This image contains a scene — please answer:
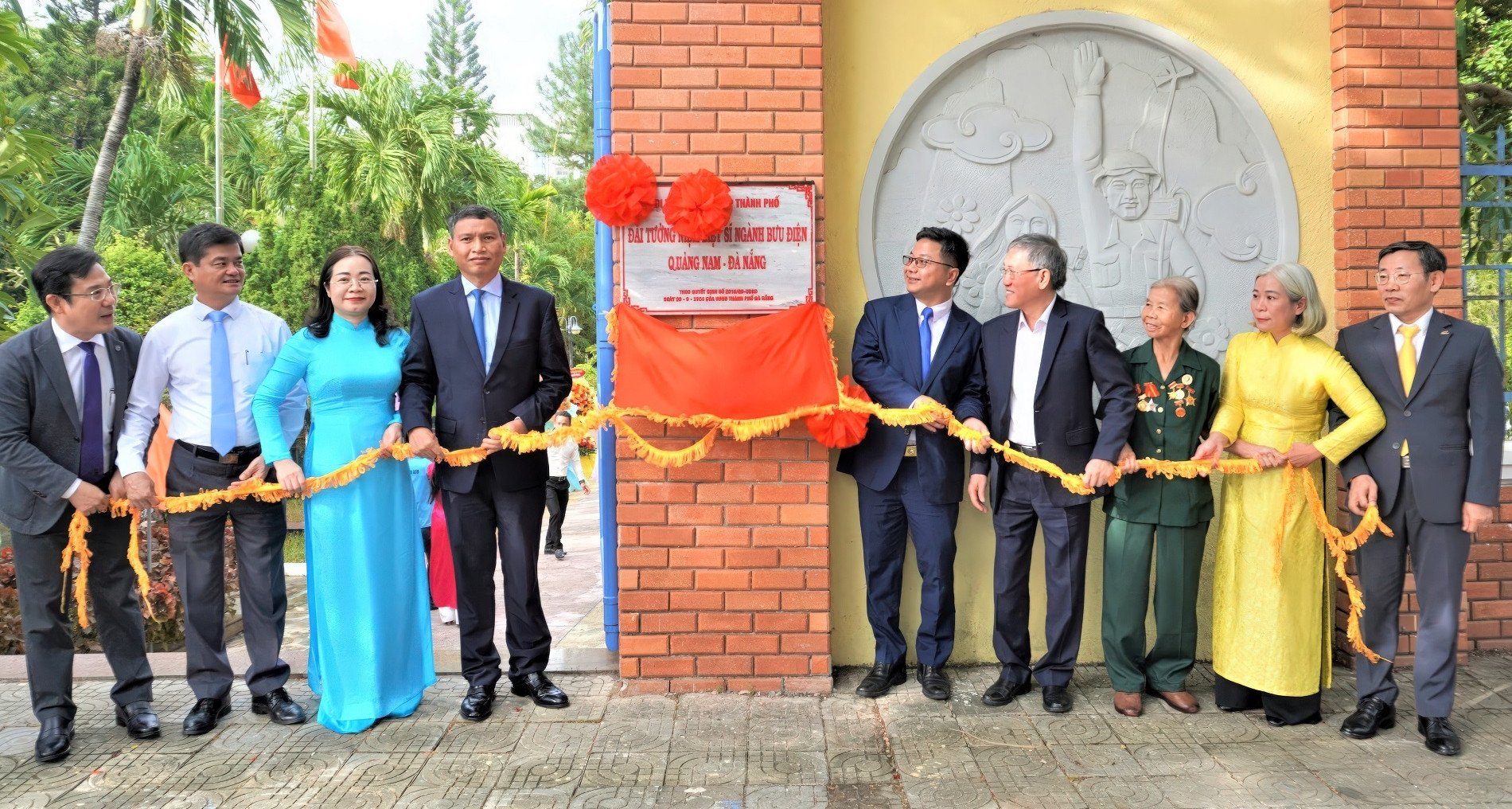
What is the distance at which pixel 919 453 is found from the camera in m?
4.59

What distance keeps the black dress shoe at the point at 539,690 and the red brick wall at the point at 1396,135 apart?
153 inches

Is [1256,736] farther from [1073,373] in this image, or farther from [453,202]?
[453,202]

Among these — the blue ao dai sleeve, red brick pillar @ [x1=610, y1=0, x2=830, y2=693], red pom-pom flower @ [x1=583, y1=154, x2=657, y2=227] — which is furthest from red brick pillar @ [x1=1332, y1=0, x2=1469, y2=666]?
the blue ao dai sleeve

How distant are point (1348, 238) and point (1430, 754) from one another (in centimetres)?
234

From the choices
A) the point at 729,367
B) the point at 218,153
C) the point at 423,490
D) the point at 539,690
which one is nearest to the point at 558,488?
the point at 423,490

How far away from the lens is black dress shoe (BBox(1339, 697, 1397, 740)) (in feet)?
13.4

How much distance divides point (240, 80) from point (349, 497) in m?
18.2

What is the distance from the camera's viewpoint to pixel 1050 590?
4559 mm

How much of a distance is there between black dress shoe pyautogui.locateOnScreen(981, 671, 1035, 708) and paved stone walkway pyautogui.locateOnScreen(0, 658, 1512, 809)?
0.04 metres

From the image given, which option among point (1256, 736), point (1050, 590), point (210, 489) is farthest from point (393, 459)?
point (1256, 736)

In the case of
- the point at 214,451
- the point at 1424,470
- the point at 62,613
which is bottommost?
the point at 62,613

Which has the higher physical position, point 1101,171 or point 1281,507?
point 1101,171

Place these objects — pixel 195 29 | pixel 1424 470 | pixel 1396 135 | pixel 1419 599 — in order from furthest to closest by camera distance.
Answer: pixel 195 29 → pixel 1396 135 → pixel 1419 599 → pixel 1424 470

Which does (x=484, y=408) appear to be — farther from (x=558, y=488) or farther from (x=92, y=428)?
(x=558, y=488)
